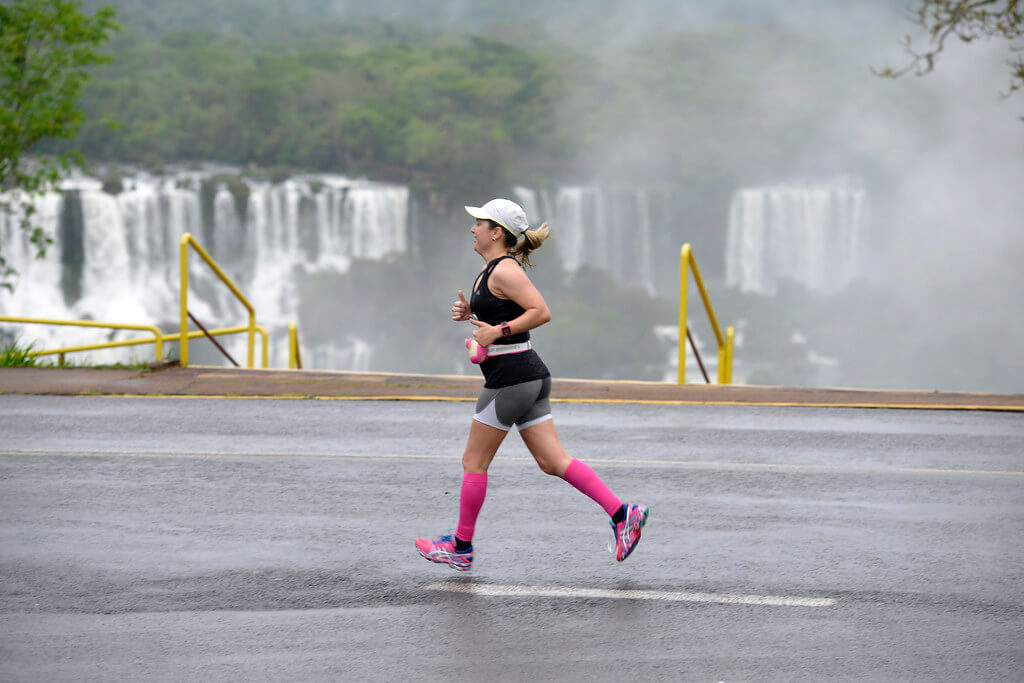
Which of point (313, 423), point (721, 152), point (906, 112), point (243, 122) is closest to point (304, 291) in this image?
point (243, 122)

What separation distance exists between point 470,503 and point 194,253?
9328 centimetres

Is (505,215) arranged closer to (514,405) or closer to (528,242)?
(528,242)

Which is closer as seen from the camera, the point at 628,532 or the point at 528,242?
the point at 628,532

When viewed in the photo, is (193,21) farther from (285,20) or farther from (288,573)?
(288,573)

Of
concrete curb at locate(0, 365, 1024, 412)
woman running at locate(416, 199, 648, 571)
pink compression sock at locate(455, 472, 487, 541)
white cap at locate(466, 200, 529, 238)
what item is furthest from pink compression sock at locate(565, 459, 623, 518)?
concrete curb at locate(0, 365, 1024, 412)

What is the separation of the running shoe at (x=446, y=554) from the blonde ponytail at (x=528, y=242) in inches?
54.3

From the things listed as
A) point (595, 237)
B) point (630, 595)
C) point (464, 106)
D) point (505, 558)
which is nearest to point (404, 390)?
point (505, 558)

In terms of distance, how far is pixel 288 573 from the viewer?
18.4ft

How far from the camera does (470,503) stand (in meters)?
5.68

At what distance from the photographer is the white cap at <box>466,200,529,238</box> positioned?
223 inches

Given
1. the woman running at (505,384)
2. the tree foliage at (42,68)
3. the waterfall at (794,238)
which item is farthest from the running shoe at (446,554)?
the waterfall at (794,238)

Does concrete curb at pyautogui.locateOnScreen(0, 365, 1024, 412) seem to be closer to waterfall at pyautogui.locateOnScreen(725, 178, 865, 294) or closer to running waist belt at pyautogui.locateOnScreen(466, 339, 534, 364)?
running waist belt at pyautogui.locateOnScreen(466, 339, 534, 364)

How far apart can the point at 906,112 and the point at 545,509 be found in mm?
122018

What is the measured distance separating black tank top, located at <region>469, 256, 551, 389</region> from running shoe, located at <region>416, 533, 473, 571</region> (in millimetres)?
761
